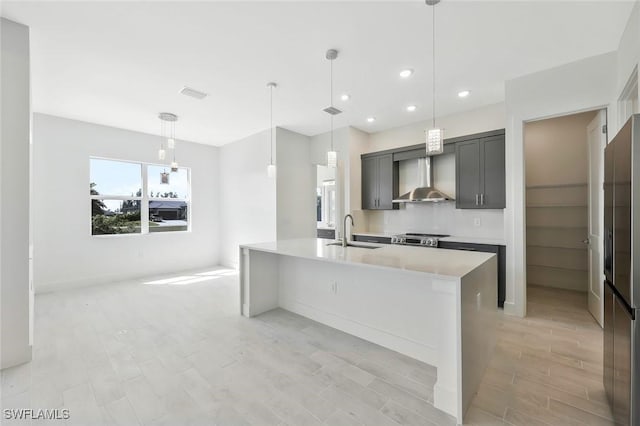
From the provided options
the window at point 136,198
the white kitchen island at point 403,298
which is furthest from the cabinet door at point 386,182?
the window at point 136,198

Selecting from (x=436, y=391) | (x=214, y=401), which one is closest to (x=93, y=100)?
(x=214, y=401)

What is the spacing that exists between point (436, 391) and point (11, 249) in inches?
137

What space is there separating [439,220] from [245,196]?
3.89 m

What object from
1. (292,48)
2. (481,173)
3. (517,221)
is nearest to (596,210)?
(517,221)

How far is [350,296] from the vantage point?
109 inches

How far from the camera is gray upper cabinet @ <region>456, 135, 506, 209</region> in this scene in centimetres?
366

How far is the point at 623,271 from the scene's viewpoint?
4.41 ft

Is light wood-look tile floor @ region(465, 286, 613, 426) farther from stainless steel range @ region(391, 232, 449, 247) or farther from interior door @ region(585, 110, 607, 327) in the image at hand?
stainless steel range @ region(391, 232, 449, 247)

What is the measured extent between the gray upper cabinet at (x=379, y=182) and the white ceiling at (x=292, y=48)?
3.90 ft

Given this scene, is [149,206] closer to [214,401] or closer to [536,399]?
[214,401]

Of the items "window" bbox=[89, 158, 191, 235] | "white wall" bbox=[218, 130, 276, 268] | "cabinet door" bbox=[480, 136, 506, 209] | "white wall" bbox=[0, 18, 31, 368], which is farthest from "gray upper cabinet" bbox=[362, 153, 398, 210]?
"white wall" bbox=[0, 18, 31, 368]

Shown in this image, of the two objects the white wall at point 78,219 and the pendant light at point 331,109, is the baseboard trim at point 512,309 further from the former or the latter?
the white wall at point 78,219

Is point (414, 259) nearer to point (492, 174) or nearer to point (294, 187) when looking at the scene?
point (492, 174)

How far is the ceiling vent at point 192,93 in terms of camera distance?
11.3 feet
